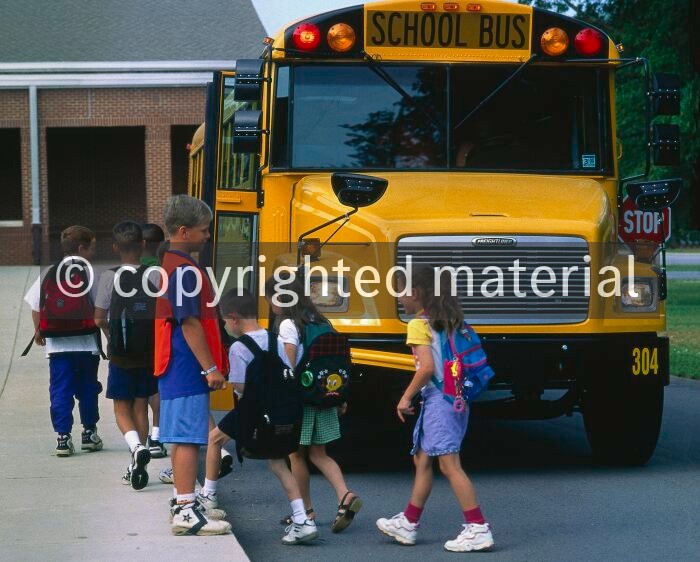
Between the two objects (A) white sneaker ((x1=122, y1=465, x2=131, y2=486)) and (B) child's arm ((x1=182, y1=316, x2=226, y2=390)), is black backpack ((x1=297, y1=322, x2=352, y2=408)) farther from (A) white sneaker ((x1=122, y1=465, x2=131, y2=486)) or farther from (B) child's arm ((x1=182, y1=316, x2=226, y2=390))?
(A) white sneaker ((x1=122, y1=465, x2=131, y2=486))

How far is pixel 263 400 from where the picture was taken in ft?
20.4

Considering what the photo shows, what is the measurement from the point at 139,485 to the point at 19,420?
3706 millimetres

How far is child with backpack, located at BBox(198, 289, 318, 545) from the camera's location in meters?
6.21

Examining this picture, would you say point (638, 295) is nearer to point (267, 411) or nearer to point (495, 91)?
point (495, 91)

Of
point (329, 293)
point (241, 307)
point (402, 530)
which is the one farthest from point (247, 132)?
point (402, 530)

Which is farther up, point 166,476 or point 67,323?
point 67,323

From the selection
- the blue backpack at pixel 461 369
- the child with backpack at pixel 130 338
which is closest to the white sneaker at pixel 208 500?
the child with backpack at pixel 130 338

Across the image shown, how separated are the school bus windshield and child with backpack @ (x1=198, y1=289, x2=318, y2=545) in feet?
7.97

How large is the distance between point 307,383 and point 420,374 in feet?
2.06

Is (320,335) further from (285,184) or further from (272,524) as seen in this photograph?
(285,184)

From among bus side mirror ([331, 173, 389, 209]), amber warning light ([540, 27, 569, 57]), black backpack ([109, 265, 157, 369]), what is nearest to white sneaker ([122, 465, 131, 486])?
black backpack ([109, 265, 157, 369])

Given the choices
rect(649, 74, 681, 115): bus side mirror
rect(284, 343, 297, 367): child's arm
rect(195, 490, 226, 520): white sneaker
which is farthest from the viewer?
rect(649, 74, 681, 115): bus side mirror

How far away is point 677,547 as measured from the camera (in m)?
6.23

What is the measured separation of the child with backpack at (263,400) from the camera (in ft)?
20.4
